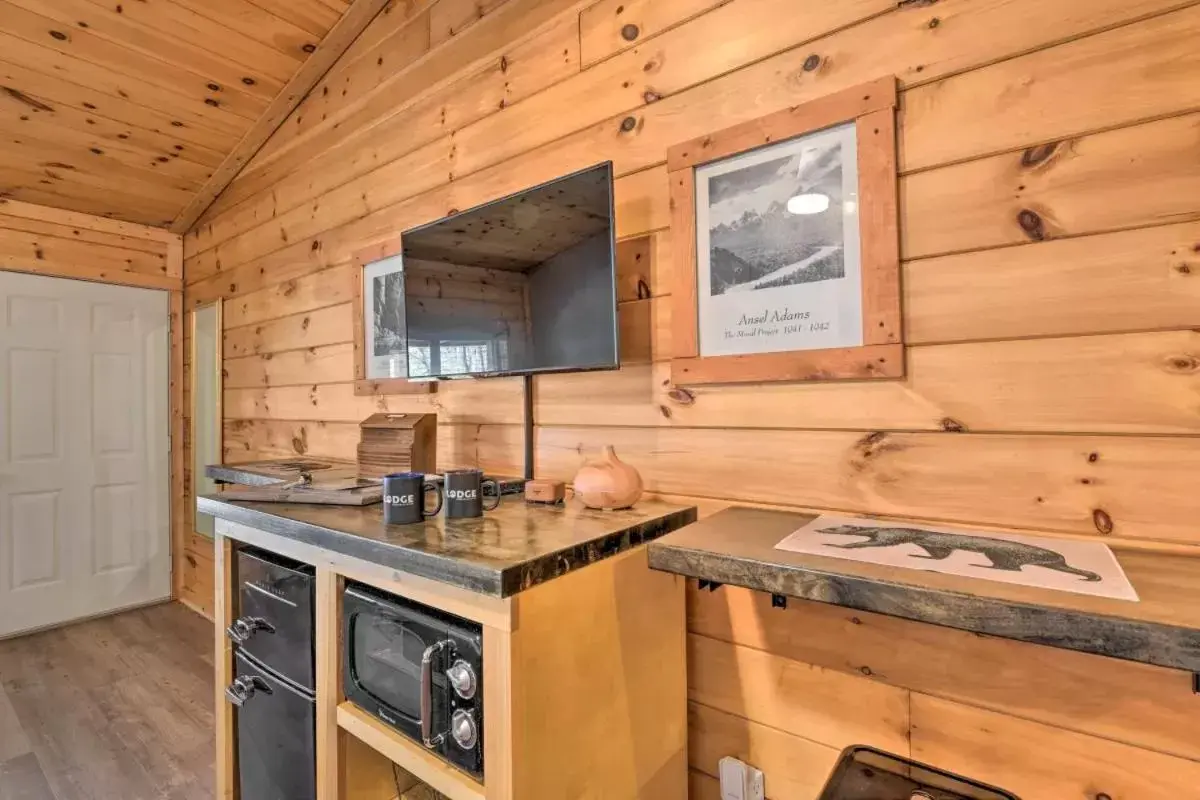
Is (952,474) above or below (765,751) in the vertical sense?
above

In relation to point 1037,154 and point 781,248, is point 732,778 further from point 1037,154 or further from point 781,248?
point 1037,154

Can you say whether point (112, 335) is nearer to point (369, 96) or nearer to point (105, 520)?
point (105, 520)

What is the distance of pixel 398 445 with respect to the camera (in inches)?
69.7

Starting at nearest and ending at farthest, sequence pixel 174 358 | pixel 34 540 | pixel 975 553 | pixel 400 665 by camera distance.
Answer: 1. pixel 975 553
2. pixel 400 665
3. pixel 34 540
4. pixel 174 358

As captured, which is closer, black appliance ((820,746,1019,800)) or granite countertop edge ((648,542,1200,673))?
granite countertop edge ((648,542,1200,673))

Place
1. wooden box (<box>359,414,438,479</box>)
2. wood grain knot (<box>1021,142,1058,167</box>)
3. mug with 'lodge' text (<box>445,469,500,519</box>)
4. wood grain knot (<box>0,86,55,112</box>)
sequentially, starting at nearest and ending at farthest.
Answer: wood grain knot (<box>1021,142,1058,167</box>)
mug with 'lodge' text (<box>445,469,500,519</box>)
wooden box (<box>359,414,438,479</box>)
wood grain knot (<box>0,86,55,112</box>)

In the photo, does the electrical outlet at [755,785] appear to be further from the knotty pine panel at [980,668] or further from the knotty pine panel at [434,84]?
the knotty pine panel at [434,84]

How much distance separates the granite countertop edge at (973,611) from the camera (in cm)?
61

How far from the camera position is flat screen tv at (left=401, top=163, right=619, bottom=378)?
134 centimetres

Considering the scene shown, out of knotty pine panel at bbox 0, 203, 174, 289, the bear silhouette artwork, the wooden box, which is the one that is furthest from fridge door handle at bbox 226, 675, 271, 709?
knotty pine panel at bbox 0, 203, 174, 289

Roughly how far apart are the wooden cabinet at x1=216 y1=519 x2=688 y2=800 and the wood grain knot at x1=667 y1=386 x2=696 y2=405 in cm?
40

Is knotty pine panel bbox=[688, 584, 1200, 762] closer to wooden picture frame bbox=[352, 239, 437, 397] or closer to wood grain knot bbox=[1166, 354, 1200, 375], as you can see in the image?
wood grain knot bbox=[1166, 354, 1200, 375]

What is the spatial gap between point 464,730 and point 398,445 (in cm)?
98

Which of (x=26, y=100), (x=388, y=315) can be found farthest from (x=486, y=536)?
(x=26, y=100)
